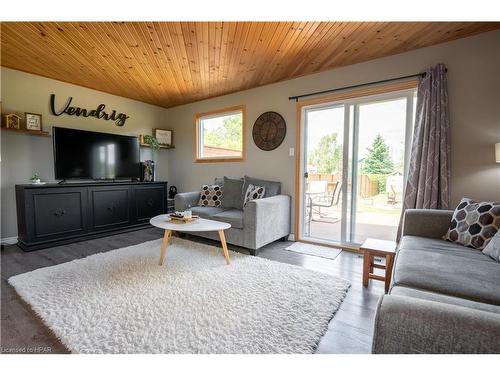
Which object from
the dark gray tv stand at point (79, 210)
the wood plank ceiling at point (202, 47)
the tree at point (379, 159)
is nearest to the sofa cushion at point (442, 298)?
the tree at point (379, 159)

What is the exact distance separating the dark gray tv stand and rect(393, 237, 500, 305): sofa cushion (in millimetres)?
3715

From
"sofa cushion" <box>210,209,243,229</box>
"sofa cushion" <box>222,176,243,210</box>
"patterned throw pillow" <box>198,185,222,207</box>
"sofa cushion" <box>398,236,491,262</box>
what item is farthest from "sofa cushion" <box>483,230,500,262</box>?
"patterned throw pillow" <box>198,185,222,207</box>

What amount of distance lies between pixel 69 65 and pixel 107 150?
124 cm

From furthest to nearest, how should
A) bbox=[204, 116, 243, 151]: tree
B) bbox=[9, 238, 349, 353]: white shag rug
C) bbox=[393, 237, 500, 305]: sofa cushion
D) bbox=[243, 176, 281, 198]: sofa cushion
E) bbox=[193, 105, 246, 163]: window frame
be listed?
bbox=[204, 116, 243, 151]: tree < bbox=[193, 105, 246, 163]: window frame < bbox=[243, 176, 281, 198]: sofa cushion < bbox=[9, 238, 349, 353]: white shag rug < bbox=[393, 237, 500, 305]: sofa cushion

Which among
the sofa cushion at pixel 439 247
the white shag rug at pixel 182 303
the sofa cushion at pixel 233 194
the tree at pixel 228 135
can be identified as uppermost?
the tree at pixel 228 135

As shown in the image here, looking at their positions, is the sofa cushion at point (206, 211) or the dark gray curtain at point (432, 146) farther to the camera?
the sofa cushion at point (206, 211)

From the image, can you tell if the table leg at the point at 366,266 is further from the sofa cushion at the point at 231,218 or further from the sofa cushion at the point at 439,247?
the sofa cushion at the point at 231,218

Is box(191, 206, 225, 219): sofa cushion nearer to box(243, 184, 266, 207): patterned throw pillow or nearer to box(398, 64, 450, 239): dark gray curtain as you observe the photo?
box(243, 184, 266, 207): patterned throw pillow

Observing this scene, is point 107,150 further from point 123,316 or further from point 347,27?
point 347,27

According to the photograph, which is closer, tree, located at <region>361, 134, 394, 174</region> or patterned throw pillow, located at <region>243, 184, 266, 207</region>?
tree, located at <region>361, 134, 394, 174</region>

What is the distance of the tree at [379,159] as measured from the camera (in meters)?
2.85

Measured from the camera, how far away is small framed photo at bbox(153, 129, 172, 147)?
4703 millimetres

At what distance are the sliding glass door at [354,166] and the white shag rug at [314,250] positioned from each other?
7.4 inches
